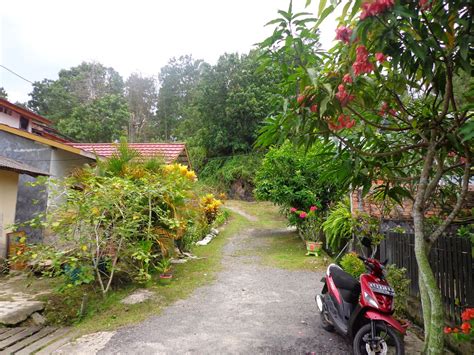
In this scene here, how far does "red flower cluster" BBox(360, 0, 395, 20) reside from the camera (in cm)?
173

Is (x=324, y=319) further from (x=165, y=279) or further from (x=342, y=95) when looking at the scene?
(x=165, y=279)

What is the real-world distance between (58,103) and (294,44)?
97.4 feet

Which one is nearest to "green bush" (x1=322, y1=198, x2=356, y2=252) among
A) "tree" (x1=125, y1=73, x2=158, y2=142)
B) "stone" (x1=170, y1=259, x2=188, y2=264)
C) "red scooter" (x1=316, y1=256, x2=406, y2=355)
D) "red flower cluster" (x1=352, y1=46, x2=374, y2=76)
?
"red scooter" (x1=316, y1=256, x2=406, y2=355)

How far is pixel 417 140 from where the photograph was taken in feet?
9.98

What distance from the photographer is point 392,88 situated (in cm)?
257

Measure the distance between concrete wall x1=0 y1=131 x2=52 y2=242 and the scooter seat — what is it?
23.2 ft

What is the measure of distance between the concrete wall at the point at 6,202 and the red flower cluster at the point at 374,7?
7.86 metres

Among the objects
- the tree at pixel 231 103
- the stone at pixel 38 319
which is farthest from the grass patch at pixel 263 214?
the stone at pixel 38 319

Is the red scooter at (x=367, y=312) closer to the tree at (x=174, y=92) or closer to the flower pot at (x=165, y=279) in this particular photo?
the flower pot at (x=165, y=279)

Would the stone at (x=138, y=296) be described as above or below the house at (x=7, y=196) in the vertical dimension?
below

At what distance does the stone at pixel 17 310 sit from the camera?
3793 mm

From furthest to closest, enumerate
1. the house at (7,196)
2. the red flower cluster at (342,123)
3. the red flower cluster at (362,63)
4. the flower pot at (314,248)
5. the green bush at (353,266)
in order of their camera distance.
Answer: the flower pot at (314,248), the house at (7,196), the green bush at (353,266), the red flower cluster at (342,123), the red flower cluster at (362,63)

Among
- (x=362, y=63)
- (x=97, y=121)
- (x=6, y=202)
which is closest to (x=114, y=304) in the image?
(x=6, y=202)

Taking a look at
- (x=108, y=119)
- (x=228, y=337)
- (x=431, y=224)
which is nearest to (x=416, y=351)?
(x=431, y=224)
